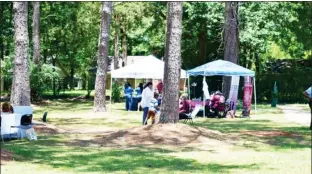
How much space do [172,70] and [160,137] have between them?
6.54ft

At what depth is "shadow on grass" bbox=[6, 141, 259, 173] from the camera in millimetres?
10336

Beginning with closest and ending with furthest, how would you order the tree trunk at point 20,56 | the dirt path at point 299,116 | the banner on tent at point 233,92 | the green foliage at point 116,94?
the tree trunk at point 20,56, the dirt path at point 299,116, the banner on tent at point 233,92, the green foliage at point 116,94

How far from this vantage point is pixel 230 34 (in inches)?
1104

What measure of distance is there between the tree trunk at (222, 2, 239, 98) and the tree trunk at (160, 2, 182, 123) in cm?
1199

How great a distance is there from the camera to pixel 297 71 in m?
38.4

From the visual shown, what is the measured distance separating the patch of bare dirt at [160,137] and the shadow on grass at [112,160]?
1.09m

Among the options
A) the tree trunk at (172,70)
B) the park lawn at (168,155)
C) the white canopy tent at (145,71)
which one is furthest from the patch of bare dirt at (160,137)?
the white canopy tent at (145,71)

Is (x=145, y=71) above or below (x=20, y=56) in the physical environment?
below

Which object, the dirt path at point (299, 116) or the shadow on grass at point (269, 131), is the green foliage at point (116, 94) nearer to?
the dirt path at point (299, 116)

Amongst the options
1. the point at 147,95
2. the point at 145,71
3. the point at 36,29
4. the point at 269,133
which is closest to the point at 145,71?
the point at 145,71

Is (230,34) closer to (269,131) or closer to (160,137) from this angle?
(269,131)

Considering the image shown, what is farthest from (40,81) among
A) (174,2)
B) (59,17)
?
(174,2)

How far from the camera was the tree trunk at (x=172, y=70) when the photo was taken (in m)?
15.6

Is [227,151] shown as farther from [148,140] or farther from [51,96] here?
[51,96]
